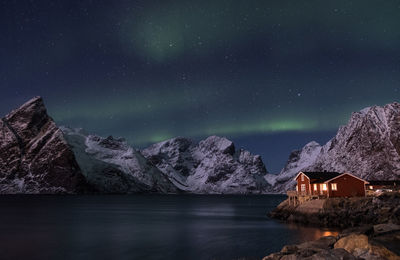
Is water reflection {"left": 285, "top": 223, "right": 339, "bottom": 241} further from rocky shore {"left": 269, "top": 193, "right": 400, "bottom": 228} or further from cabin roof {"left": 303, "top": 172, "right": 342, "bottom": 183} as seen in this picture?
cabin roof {"left": 303, "top": 172, "right": 342, "bottom": 183}

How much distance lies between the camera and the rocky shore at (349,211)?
56438 mm

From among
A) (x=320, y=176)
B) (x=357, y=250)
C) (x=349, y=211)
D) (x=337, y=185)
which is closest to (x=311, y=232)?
(x=349, y=211)

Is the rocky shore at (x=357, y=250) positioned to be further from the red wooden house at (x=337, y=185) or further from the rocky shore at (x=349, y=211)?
the red wooden house at (x=337, y=185)

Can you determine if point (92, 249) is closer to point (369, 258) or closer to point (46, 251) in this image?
point (46, 251)

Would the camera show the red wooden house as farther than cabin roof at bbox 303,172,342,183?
No

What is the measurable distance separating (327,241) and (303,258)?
991 centimetres

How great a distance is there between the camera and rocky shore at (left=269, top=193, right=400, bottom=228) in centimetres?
5644

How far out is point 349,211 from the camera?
60.2 metres

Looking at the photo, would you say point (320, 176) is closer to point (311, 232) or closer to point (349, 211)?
point (349, 211)

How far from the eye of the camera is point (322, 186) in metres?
72.4

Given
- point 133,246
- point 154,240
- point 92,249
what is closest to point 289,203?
point 154,240

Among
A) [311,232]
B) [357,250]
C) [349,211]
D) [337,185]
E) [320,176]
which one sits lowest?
[311,232]

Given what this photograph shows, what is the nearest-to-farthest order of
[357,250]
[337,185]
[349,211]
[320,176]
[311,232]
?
1. [357,250]
2. [311,232]
3. [349,211]
4. [337,185]
5. [320,176]

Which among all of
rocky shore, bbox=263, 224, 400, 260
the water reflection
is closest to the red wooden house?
the water reflection
